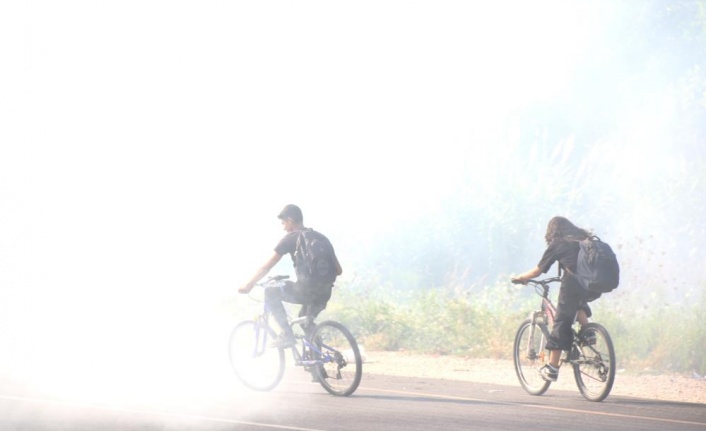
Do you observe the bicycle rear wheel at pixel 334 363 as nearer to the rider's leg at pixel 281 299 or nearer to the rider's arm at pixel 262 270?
the rider's leg at pixel 281 299

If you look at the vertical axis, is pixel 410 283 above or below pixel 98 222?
below

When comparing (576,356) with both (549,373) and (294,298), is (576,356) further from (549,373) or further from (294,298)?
(294,298)

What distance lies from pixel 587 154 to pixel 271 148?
9.28 m

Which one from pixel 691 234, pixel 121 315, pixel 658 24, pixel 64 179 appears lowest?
pixel 121 315

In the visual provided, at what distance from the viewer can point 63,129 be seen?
38.7m

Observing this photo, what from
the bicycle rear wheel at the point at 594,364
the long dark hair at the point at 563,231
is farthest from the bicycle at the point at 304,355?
the long dark hair at the point at 563,231

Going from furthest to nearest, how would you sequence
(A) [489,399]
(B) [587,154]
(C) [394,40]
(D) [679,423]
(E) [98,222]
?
(C) [394,40] → (B) [587,154] → (E) [98,222] → (A) [489,399] → (D) [679,423]

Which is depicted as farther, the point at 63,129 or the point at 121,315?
the point at 63,129

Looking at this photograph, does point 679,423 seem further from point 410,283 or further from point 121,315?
point 410,283

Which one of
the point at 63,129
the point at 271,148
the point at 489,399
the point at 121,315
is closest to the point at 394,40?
the point at 271,148

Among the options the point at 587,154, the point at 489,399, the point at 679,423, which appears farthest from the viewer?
the point at 587,154

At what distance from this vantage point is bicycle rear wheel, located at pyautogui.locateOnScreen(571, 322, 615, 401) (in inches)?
485

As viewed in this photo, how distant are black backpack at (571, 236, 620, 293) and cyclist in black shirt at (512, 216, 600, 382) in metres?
0.18

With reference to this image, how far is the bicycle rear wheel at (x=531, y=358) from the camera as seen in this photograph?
13.2 metres
